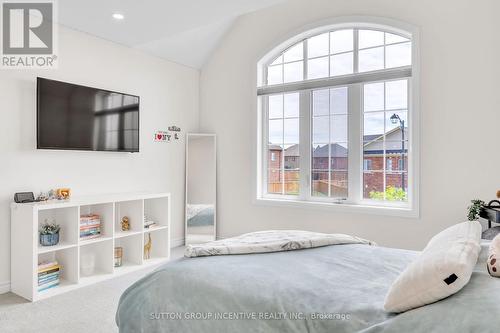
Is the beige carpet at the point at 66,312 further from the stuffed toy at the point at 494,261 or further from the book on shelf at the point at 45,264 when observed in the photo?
the stuffed toy at the point at 494,261

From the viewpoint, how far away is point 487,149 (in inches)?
117

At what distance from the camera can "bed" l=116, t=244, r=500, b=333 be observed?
1049mm

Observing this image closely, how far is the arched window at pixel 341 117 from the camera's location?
3539 mm

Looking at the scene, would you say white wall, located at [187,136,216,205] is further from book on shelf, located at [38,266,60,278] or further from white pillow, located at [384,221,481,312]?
white pillow, located at [384,221,481,312]

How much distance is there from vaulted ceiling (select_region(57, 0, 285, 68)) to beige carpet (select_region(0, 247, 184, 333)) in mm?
2487

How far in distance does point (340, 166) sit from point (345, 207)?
0.50 metres

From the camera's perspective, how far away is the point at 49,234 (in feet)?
9.62

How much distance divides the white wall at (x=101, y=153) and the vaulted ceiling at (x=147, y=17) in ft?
0.61

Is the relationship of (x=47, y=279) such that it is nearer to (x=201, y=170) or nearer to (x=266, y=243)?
(x=266, y=243)

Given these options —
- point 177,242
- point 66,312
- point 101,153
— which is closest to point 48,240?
point 66,312

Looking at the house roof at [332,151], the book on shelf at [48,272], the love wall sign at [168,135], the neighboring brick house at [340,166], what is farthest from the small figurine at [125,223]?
the house roof at [332,151]

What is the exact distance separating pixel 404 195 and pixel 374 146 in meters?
0.61

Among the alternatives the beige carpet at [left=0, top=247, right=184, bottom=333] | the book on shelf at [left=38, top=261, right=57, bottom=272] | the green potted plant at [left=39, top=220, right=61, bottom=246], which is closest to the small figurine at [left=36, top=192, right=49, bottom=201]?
the green potted plant at [left=39, top=220, right=61, bottom=246]

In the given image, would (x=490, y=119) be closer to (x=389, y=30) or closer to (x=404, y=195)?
(x=404, y=195)
